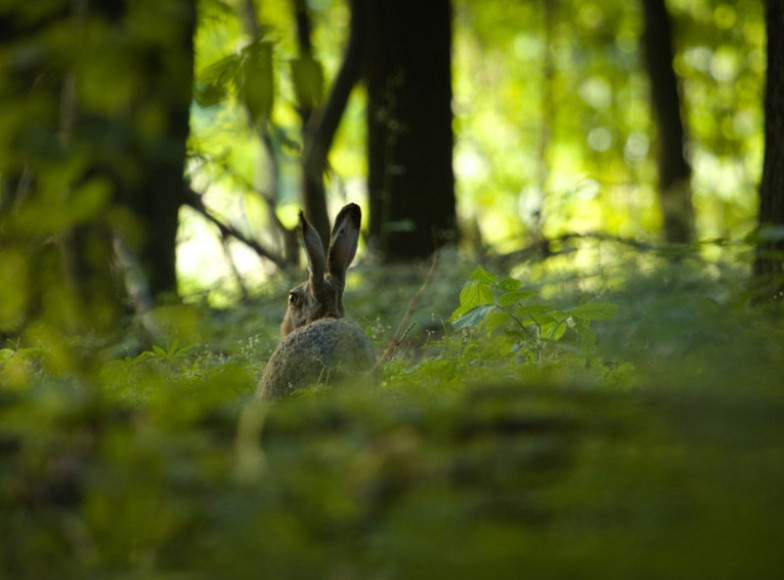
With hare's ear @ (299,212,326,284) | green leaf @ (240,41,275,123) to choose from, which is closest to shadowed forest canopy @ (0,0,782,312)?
green leaf @ (240,41,275,123)

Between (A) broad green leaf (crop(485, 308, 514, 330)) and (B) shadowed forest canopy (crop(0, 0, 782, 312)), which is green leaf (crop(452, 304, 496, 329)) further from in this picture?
(B) shadowed forest canopy (crop(0, 0, 782, 312))

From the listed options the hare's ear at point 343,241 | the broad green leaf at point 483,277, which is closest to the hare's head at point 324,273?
the hare's ear at point 343,241

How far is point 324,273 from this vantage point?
6113 mm

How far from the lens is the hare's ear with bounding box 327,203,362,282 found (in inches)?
246

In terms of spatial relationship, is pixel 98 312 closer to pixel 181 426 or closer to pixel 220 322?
pixel 181 426

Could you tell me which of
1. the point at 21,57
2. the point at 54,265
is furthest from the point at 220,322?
the point at 21,57

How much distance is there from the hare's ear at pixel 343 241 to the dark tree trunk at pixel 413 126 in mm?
4258

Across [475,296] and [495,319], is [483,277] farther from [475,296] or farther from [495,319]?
[495,319]

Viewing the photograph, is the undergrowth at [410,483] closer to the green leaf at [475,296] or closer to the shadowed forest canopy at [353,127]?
the shadowed forest canopy at [353,127]

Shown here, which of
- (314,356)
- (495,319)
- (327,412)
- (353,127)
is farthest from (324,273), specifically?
(353,127)

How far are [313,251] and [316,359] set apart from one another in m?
1.19

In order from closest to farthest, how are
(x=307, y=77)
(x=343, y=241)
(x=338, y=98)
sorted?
(x=307, y=77) < (x=343, y=241) < (x=338, y=98)

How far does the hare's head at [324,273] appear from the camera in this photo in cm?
593

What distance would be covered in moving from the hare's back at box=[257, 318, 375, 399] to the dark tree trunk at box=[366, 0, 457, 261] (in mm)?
5666
